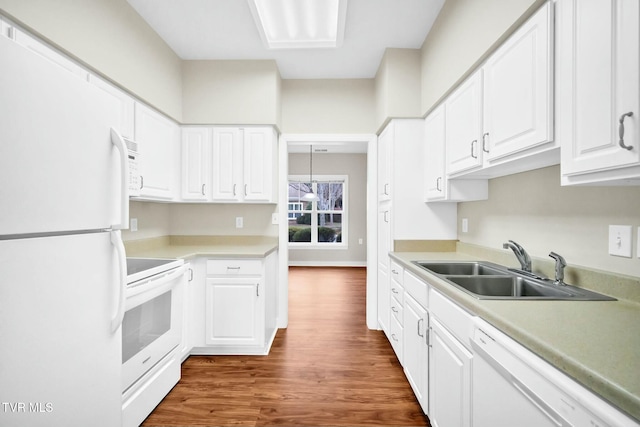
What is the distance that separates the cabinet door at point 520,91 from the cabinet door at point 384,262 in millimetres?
1266

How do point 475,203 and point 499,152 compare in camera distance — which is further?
point 475,203

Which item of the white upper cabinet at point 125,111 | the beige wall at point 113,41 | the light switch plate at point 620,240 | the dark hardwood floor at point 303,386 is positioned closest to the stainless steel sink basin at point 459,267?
the light switch plate at point 620,240

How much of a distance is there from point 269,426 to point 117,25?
9.05 feet

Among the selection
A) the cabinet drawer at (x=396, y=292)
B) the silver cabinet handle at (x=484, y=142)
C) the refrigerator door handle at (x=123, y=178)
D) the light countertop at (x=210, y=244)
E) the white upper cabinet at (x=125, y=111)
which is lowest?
the cabinet drawer at (x=396, y=292)

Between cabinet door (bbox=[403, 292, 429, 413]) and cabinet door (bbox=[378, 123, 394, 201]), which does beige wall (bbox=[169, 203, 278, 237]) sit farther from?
cabinet door (bbox=[403, 292, 429, 413])

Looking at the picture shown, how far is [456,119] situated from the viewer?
6.47 ft

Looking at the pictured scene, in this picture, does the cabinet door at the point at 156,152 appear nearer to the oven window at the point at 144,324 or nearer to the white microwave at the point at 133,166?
the white microwave at the point at 133,166

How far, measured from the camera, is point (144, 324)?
172 cm

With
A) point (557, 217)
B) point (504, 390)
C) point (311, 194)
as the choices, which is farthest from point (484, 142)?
point (311, 194)

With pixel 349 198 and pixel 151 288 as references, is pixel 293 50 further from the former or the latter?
pixel 349 198

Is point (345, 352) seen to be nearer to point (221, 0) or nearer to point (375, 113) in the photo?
point (375, 113)

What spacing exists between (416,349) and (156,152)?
2.51 meters

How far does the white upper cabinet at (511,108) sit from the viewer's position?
3.92ft

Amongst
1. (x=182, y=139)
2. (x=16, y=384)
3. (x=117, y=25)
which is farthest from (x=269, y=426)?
(x=117, y=25)
